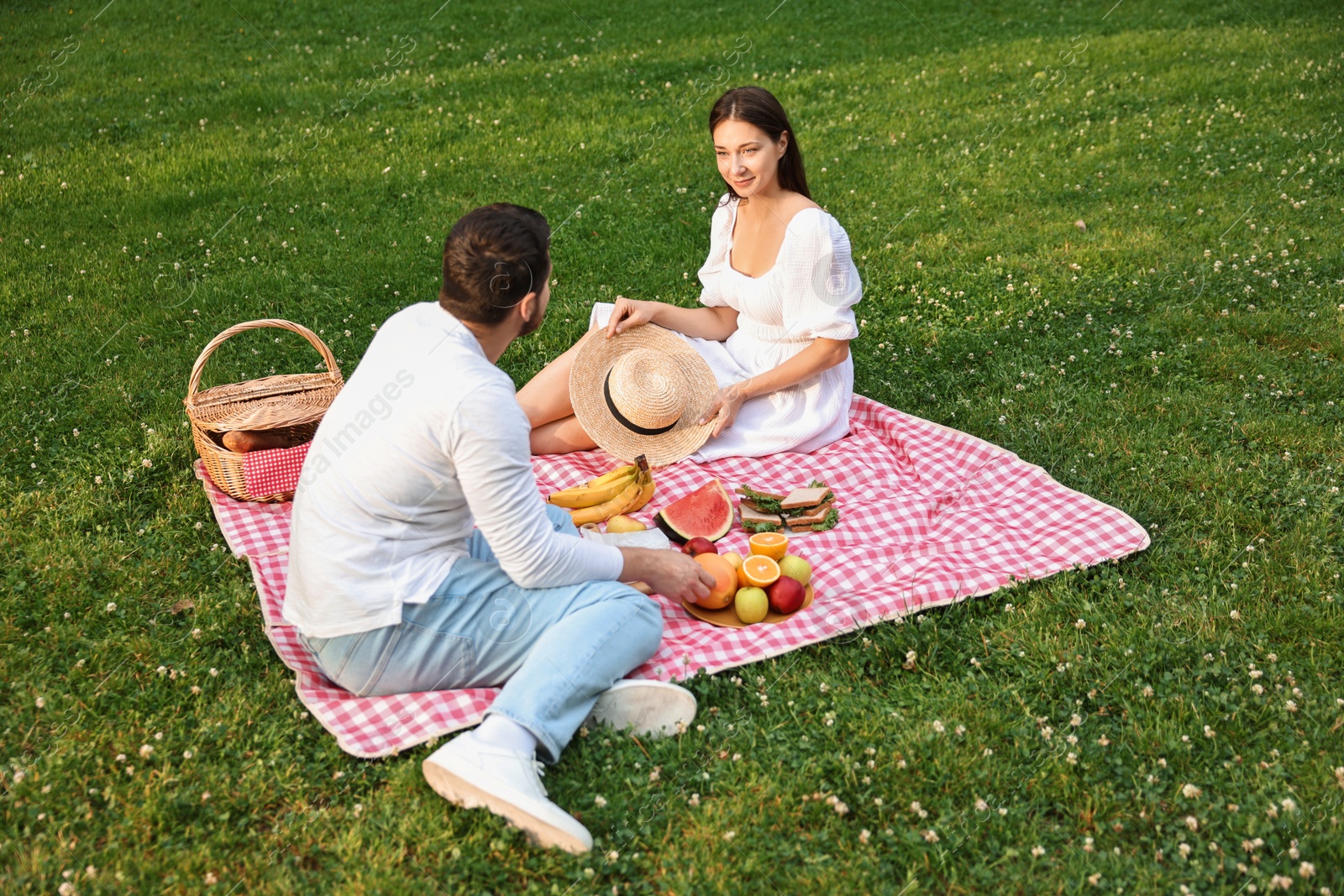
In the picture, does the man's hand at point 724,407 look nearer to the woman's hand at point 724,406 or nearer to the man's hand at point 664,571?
the woman's hand at point 724,406

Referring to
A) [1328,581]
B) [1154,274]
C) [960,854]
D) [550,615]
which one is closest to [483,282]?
[550,615]

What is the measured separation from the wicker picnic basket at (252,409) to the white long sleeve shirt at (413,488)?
1984mm

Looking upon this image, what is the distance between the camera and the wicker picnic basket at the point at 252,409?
Answer: 5911 mm

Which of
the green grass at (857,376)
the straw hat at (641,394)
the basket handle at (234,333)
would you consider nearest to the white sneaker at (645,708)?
the green grass at (857,376)

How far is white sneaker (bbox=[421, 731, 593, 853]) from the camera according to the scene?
3562 mm

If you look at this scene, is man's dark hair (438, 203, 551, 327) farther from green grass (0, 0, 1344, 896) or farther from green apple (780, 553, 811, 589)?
green apple (780, 553, 811, 589)

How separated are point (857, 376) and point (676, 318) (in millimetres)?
1606

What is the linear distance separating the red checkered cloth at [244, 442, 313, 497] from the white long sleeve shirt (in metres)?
1.87

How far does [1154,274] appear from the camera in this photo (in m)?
→ 8.64

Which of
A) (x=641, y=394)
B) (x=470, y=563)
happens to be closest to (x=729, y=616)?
(x=470, y=563)

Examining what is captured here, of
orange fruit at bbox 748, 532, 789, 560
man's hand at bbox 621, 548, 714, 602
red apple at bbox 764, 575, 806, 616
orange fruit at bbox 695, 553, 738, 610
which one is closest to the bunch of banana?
orange fruit at bbox 748, 532, 789, 560

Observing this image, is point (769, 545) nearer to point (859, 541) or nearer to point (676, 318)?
point (859, 541)

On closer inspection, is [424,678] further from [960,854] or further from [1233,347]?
[1233,347]

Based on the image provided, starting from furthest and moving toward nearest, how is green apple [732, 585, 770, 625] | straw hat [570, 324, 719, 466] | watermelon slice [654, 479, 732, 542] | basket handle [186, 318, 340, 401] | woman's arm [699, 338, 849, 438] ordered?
woman's arm [699, 338, 849, 438], straw hat [570, 324, 719, 466], basket handle [186, 318, 340, 401], watermelon slice [654, 479, 732, 542], green apple [732, 585, 770, 625]
